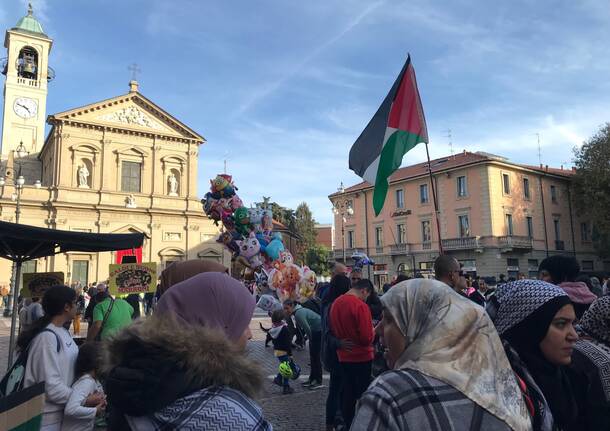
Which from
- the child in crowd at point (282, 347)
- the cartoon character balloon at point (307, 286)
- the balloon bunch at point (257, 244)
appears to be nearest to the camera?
the child in crowd at point (282, 347)

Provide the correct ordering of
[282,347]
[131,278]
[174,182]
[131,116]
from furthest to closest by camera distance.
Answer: [174,182]
[131,116]
[131,278]
[282,347]

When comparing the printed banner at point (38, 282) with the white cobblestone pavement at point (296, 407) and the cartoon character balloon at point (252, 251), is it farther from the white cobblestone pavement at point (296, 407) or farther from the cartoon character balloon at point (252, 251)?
the cartoon character balloon at point (252, 251)

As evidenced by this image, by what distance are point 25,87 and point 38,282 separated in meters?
44.1

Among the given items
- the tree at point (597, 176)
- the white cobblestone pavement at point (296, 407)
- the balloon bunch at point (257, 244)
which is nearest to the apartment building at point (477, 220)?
the tree at point (597, 176)

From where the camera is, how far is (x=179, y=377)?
1.41 metres

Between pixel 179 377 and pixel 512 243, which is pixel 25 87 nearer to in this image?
pixel 512 243

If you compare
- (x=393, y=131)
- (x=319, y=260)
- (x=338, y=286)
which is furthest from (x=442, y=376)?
(x=319, y=260)

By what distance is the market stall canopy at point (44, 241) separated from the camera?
193 inches

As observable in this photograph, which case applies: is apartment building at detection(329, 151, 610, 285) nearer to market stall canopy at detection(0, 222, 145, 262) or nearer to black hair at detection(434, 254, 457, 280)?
market stall canopy at detection(0, 222, 145, 262)

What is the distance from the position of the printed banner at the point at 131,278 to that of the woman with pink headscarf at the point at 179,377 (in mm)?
7265

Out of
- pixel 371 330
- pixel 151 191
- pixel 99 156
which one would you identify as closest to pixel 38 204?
pixel 99 156

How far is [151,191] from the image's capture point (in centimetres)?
3812

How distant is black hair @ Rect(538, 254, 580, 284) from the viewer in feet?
15.4

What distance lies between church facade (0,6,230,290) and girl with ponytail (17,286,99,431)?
31.4 metres
